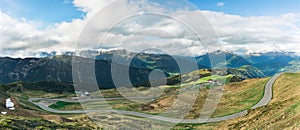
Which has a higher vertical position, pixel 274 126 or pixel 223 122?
pixel 274 126

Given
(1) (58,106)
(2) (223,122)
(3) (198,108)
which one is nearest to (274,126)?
(2) (223,122)

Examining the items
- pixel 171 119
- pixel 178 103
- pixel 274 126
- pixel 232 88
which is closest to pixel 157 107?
pixel 178 103

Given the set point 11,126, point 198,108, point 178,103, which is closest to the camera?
point 11,126

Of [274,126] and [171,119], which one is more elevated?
[274,126]

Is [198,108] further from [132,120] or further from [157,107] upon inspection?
[132,120]

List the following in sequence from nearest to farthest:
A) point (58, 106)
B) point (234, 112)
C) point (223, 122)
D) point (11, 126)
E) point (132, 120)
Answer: point (11, 126) < point (223, 122) < point (132, 120) < point (234, 112) < point (58, 106)

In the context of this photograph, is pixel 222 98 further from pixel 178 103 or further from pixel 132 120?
pixel 132 120

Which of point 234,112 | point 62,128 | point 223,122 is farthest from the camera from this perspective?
point 234,112

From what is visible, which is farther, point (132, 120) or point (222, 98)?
point (222, 98)

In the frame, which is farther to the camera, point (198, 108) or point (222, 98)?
point (222, 98)
